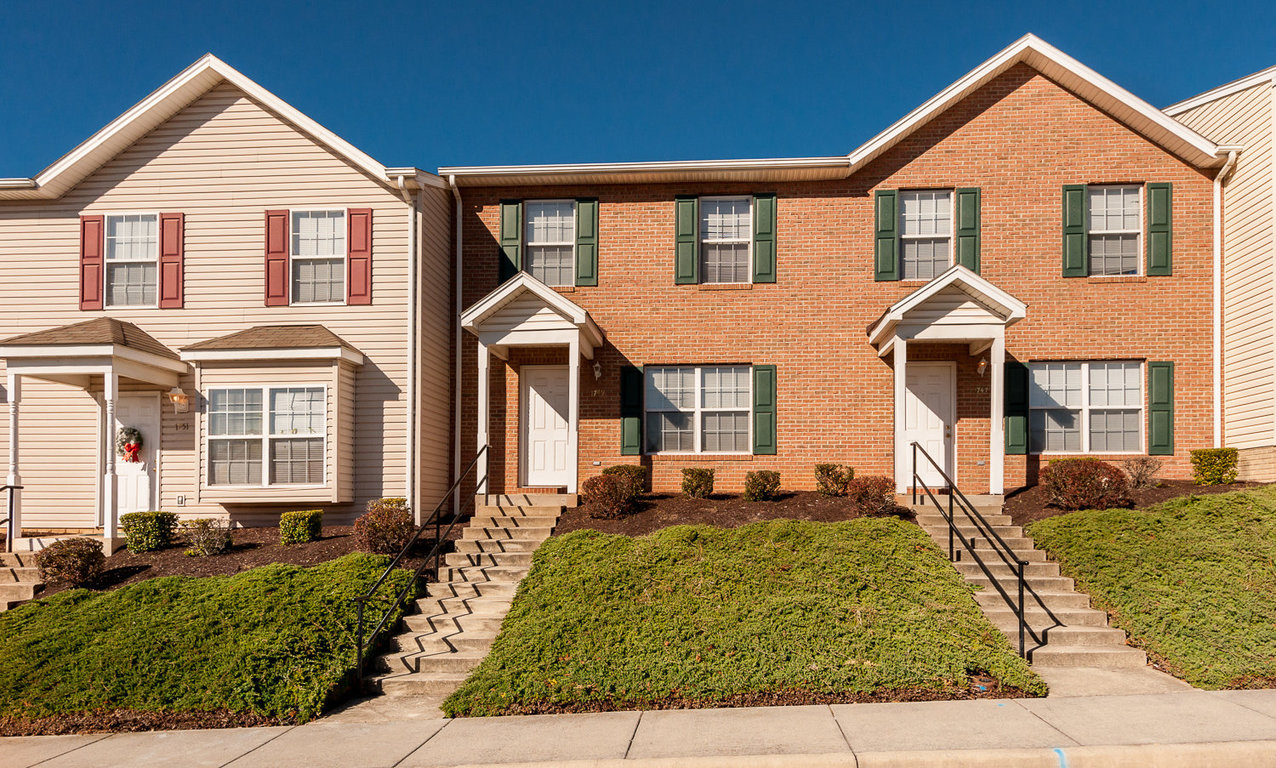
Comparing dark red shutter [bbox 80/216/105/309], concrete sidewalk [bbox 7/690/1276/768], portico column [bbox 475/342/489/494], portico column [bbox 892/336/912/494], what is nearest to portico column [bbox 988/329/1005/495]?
portico column [bbox 892/336/912/494]

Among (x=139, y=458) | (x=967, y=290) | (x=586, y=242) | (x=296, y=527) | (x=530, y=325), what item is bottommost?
(x=296, y=527)

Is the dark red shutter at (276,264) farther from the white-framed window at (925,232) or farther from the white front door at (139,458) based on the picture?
the white-framed window at (925,232)

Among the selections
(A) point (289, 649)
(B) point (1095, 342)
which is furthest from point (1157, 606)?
(A) point (289, 649)


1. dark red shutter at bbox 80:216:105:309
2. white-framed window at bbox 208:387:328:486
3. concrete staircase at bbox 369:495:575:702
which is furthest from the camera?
dark red shutter at bbox 80:216:105:309

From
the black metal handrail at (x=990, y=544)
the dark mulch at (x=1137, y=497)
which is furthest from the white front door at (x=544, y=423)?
the dark mulch at (x=1137, y=497)

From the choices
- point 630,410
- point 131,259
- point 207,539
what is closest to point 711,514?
point 630,410

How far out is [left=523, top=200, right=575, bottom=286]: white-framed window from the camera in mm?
14938

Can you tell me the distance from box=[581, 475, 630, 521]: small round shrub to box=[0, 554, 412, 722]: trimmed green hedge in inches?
113

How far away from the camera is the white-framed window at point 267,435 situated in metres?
13.2

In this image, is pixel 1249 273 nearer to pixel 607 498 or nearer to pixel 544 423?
pixel 607 498

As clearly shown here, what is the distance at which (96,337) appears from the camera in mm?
12727

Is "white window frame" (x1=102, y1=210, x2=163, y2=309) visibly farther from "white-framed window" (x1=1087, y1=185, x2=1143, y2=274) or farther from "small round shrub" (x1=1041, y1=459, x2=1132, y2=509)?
"white-framed window" (x1=1087, y1=185, x2=1143, y2=274)

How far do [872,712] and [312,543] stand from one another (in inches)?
320

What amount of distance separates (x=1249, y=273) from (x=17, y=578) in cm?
1819
